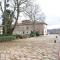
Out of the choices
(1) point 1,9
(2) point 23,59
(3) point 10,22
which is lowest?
(2) point 23,59

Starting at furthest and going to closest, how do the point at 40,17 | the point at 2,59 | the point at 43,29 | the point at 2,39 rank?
the point at 43,29
the point at 40,17
the point at 2,39
the point at 2,59

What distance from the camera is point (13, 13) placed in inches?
1427

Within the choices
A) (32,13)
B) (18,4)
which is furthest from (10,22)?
(32,13)

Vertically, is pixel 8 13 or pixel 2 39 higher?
pixel 8 13

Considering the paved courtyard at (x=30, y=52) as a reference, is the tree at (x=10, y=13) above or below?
above

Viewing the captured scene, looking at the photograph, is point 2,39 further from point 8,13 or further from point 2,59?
point 2,59

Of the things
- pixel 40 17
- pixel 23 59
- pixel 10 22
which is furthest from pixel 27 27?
pixel 23 59

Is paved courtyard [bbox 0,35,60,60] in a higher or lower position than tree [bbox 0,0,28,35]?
lower

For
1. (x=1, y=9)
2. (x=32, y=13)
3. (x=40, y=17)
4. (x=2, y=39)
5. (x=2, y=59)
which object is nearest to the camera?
(x=2, y=59)

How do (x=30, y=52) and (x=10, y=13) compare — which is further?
(x=10, y=13)

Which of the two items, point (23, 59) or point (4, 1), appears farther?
point (4, 1)

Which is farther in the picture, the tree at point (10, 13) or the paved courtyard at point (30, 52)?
the tree at point (10, 13)

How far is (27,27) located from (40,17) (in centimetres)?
2936

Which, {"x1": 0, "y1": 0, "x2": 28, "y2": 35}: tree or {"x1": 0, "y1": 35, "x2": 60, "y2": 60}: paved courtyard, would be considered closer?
{"x1": 0, "y1": 35, "x2": 60, "y2": 60}: paved courtyard
